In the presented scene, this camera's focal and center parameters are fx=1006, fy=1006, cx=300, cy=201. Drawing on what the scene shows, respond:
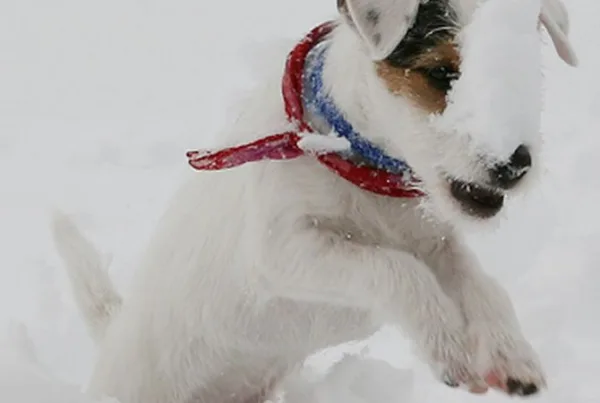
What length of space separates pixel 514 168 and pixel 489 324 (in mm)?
525

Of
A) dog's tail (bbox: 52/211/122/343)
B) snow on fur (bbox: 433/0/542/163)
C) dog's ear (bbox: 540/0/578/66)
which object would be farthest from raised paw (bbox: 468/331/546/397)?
dog's tail (bbox: 52/211/122/343)

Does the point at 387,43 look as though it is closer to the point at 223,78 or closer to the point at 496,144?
the point at 496,144

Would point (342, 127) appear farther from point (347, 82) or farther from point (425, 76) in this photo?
point (425, 76)

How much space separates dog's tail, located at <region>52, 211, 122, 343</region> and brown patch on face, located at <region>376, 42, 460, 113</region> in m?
1.47

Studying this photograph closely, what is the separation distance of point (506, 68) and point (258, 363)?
4.86 feet

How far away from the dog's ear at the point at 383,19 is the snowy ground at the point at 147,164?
22.9 inches

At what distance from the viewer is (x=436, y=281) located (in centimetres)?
262

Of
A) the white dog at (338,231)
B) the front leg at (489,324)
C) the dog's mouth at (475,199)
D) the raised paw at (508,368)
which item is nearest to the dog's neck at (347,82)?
the white dog at (338,231)

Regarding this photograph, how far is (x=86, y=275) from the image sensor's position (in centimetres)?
347

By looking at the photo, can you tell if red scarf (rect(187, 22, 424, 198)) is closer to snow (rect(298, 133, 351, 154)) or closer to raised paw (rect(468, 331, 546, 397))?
snow (rect(298, 133, 351, 154))

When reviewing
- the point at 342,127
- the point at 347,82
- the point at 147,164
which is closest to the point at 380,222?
the point at 342,127

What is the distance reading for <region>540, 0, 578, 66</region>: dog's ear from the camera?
8.29ft

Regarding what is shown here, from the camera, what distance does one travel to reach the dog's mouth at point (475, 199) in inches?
91.2

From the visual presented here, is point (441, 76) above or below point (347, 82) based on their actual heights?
above
